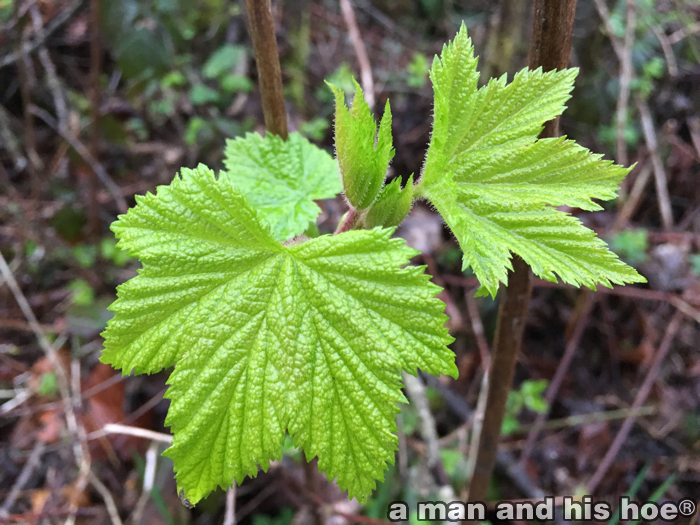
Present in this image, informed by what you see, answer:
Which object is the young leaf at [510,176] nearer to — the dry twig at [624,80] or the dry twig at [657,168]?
the dry twig at [624,80]

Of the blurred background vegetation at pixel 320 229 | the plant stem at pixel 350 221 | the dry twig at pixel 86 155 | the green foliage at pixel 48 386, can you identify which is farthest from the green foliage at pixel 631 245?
the green foliage at pixel 48 386

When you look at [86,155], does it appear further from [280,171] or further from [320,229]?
[280,171]

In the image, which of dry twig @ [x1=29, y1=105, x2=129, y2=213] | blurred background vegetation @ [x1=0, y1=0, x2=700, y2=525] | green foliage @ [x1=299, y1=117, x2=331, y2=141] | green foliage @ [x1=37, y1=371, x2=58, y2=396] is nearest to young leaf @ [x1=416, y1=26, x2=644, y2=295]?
blurred background vegetation @ [x1=0, y1=0, x2=700, y2=525]

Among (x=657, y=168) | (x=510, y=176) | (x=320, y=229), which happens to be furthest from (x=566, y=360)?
(x=510, y=176)

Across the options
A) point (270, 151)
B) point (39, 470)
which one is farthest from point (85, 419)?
point (270, 151)

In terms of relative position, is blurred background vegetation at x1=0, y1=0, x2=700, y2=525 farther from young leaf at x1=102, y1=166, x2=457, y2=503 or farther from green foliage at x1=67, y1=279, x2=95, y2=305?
young leaf at x1=102, y1=166, x2=457, y2=503

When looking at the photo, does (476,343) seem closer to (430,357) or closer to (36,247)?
(430,357)
